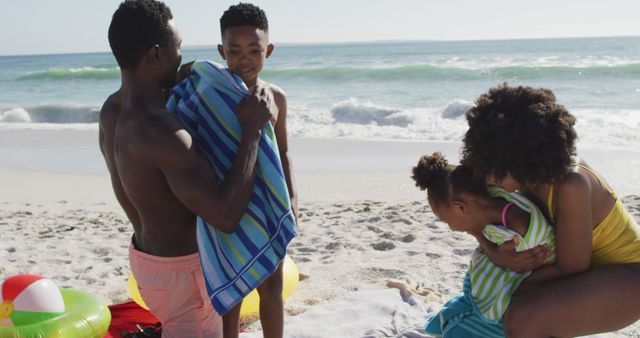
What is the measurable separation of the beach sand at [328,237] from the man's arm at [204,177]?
160cm

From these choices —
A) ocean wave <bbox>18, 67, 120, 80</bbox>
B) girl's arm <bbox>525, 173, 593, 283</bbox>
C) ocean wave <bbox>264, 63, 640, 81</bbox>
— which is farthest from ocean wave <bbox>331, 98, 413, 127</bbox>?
ocean wave <bbox>18, 67, 120, 80</bbox>

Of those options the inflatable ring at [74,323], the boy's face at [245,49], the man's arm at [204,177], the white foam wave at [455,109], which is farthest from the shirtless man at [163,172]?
the white foam wave at [455,109]

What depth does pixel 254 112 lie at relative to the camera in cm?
263

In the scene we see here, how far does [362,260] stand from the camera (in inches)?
209

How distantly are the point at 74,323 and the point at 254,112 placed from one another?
5.07 feet

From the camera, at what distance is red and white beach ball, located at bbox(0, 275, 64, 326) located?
336 cm

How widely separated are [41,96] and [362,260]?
2185 centimetres

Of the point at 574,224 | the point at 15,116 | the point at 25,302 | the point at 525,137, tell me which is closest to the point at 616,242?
the point at 574,224

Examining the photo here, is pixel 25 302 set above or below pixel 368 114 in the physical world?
above

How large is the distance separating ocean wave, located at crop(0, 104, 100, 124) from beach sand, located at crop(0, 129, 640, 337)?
28.5 ft

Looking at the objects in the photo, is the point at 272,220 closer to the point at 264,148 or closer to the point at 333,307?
the point at 264,148

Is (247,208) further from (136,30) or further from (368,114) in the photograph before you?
(368,114)

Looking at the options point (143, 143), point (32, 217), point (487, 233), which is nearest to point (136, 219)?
point (143, 143)

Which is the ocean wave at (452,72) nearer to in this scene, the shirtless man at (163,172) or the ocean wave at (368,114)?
the ocean wave at (368,114)
